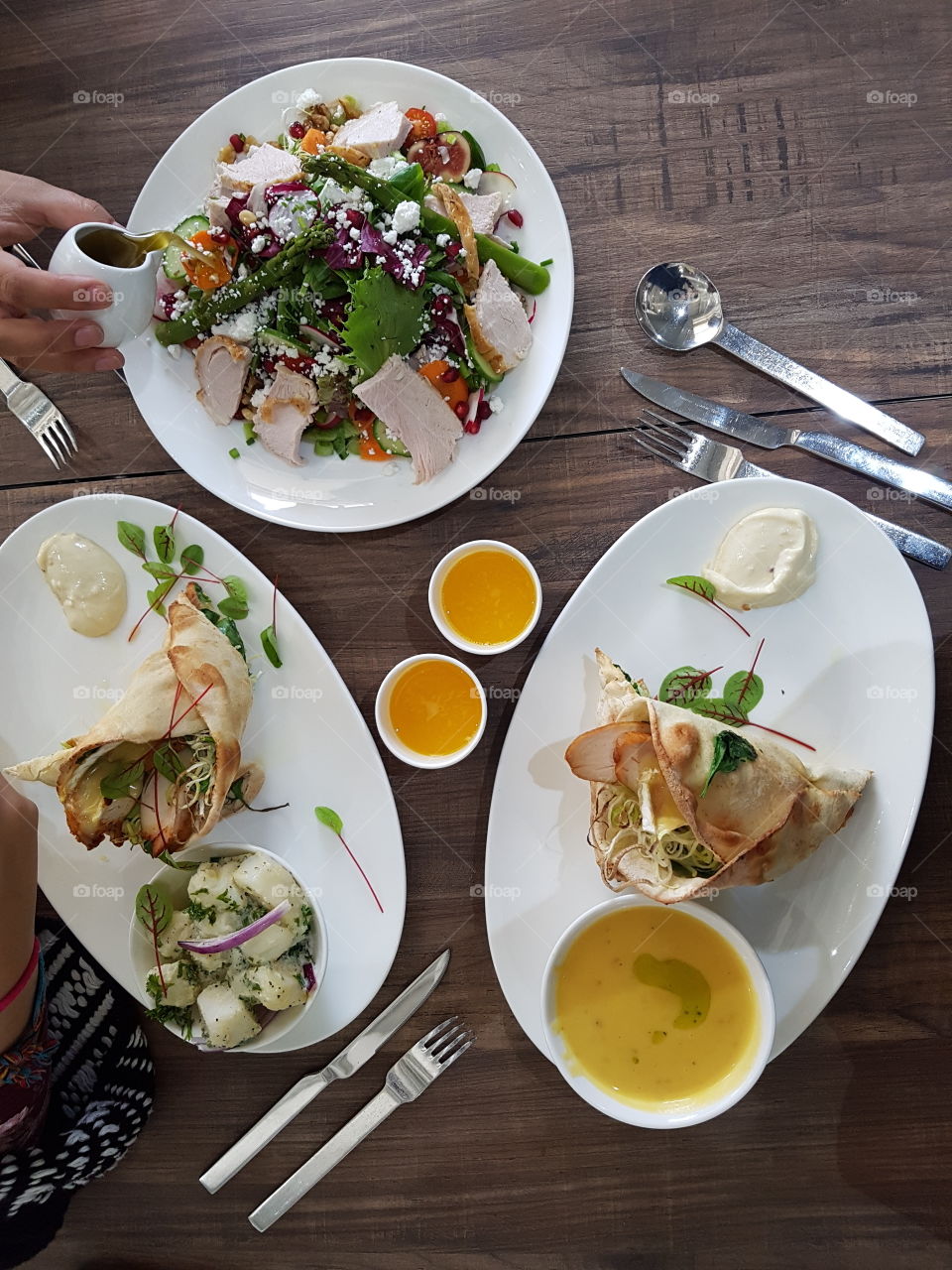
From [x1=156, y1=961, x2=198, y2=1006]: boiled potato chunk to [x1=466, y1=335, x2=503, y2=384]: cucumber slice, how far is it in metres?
1.88

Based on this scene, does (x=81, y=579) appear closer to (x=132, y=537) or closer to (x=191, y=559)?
(x=132, y=537)

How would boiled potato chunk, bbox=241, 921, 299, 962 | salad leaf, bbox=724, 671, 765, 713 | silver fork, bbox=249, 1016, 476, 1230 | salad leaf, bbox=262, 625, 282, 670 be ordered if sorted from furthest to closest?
silver fork, bbox=249, 1016, 476, 1230 → salad leaf, bbox=262, 625, 282, 670 → salad leaf, bbox=724, 671, 765, 713 → boiled potato chunk, bbox=241, 921, 299, 962

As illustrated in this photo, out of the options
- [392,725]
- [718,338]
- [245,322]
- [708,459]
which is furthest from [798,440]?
[245,322]

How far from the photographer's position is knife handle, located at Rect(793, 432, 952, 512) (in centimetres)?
266

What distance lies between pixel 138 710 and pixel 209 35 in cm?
215

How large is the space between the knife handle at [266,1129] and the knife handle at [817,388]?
257 cm

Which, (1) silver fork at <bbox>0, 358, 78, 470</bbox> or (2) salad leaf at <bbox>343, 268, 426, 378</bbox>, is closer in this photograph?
(2) salad leaf at <bbox>343, 268, 426, 378</bbox>

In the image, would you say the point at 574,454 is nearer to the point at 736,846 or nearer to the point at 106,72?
the point at 736,846

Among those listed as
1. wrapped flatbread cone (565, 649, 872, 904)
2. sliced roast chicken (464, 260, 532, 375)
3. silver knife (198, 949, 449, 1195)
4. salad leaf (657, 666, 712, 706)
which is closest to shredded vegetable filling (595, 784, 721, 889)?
wrapped flatbread cone (565, 649, 872, 904)

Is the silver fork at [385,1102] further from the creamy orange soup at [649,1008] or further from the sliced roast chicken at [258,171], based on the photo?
the sliced roast chicken at [258,171]

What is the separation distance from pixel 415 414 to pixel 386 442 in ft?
0.45

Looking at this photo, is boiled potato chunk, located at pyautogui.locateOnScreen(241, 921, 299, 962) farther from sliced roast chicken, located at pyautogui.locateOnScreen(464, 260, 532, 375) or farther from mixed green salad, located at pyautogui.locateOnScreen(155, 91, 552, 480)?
sliced roast chicken, located at pyautogui.locateOnScreen(464, 260, 532, 375)

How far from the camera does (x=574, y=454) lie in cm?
276

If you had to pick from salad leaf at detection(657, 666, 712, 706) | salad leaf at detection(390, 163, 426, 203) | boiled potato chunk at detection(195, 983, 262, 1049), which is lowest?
boiled potato chunk at detection(195, 983, 262, 1049)
